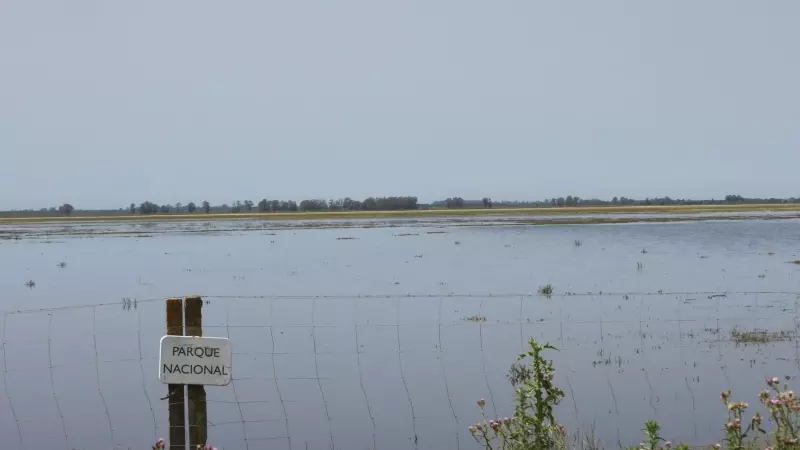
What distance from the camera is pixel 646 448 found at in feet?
18.9

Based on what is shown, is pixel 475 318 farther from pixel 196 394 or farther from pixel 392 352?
pixel 196 394

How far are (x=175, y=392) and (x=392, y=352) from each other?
32.0 feet

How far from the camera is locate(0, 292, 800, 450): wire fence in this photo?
38.8 ft

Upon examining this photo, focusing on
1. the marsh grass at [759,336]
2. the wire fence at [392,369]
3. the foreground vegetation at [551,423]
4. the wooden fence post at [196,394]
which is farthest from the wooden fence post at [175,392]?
the marsh grass at [759,336]

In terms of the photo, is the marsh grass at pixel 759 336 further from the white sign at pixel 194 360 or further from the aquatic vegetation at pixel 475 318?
the white sign at pixel 194 360

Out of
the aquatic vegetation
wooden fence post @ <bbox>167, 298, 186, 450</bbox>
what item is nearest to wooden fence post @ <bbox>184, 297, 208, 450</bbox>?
wooden fence post @ <bbox>167, 298, 186, 450</bbox>

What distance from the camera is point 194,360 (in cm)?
673

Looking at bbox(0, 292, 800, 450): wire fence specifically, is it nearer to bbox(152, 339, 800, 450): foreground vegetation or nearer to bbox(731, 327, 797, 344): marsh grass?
bbox(731, 327, 797, 344): marsh grass

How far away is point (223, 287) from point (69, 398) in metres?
15.1

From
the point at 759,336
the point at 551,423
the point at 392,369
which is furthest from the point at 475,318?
the point at 551,423

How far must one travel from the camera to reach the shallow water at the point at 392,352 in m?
12.0

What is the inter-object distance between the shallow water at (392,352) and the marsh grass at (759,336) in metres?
0.24

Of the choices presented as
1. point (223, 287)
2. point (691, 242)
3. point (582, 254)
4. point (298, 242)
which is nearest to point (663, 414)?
point (223, 287)

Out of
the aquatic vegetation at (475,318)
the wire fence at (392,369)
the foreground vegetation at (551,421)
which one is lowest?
the wire fence at (392,369)
